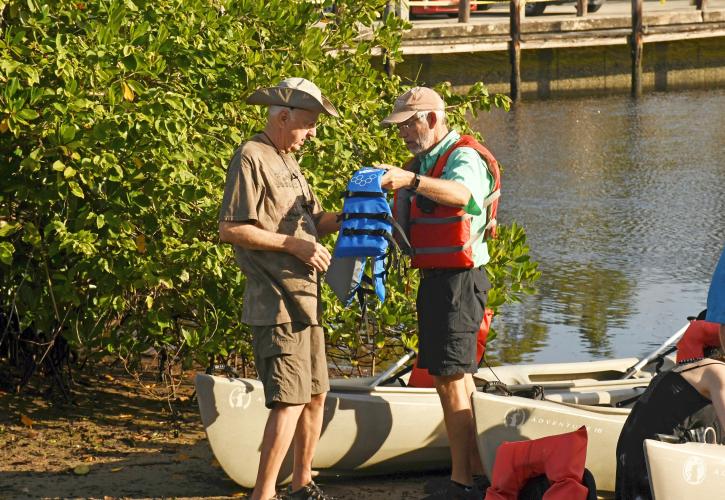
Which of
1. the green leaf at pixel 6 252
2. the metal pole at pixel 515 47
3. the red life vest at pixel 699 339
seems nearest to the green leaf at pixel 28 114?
the green leaf at pixel 6 252

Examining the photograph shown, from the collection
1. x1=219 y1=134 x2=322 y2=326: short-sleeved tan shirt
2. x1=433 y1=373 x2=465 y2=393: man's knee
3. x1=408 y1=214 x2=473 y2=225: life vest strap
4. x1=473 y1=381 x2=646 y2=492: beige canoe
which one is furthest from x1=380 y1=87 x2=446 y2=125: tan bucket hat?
x1=473 y1=381 x2=646 y2=492: beige canoe

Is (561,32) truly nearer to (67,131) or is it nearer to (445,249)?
(67,131)

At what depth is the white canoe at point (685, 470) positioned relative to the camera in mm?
5047

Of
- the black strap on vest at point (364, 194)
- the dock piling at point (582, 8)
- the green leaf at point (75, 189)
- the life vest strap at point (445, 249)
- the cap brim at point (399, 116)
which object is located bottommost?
the life vest strap at point (445, 249)

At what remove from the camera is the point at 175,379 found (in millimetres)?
8328

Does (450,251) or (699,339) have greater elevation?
(450,251)

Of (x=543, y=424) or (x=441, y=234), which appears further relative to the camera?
(x=543, y=424)

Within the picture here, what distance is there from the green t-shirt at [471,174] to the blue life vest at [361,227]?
342mm

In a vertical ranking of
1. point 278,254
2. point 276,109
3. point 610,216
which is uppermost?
point 276,109

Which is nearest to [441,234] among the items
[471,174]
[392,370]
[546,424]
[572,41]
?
[471,174]

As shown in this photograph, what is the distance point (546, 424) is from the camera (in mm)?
6090

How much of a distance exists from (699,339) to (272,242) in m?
1.85

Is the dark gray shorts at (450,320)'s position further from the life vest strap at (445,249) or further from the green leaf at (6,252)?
the green leaf at (6,252)

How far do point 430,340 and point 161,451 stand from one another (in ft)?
5.63
